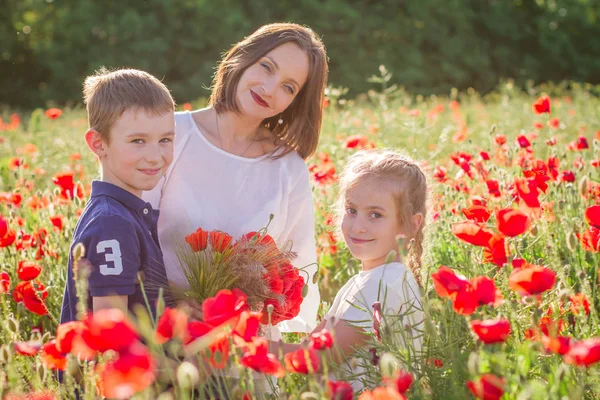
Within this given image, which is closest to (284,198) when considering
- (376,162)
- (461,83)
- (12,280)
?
(376,162)

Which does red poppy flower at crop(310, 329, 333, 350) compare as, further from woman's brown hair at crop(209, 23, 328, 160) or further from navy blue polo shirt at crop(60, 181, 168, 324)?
woman's brown hair at crop(209, 23, 328, 160)

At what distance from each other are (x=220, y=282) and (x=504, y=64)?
68.1ft

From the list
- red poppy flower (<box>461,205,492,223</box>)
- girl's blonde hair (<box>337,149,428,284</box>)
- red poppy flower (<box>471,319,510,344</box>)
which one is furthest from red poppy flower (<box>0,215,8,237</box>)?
red poppy flower (<box>471,319,510,344</box>)

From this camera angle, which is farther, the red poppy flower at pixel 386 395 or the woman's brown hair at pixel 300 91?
the woman's brown hair at pixel 300 91

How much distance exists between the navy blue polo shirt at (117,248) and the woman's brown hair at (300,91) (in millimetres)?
824

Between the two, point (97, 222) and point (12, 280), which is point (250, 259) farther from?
point (12, 280)

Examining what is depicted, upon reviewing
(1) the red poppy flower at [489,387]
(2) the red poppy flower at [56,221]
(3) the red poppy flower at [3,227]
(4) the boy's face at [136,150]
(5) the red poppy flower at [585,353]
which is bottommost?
(1) the red poppy flower at [489,387]

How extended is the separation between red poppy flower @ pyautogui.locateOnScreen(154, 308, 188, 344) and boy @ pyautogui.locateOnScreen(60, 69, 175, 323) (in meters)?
0.75

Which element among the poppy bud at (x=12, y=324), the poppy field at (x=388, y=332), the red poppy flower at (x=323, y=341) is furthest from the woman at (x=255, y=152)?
the red poppy flower at (x=323, y=341)

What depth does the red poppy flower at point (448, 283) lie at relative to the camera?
145 centimetres

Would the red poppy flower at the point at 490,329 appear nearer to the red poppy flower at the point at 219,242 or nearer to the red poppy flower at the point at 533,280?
the red poppy flower at the point at 533,280

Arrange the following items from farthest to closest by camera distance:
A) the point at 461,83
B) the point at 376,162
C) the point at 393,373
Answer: the point at 461,83 → the point at 376,162 → the point at 393,373

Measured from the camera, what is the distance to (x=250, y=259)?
6.98 ft

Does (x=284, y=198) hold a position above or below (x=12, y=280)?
above
